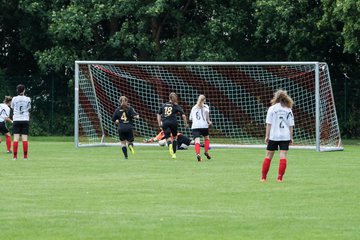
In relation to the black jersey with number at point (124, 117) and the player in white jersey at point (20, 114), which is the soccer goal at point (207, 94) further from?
the player in white jersey at point (20, 114)

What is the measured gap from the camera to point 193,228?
40.7 feet

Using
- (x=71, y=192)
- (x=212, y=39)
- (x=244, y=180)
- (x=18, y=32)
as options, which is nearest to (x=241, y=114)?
(x=212, y=39)

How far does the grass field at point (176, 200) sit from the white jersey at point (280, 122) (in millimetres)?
852

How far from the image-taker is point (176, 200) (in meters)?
15.6

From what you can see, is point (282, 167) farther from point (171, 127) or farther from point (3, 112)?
point (3, 112)

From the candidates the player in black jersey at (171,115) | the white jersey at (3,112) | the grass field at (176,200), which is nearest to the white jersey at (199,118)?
the grass field at (176,200)

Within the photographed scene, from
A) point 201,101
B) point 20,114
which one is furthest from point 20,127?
point 201,101

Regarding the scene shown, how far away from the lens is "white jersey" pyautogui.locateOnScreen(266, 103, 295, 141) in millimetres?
19344

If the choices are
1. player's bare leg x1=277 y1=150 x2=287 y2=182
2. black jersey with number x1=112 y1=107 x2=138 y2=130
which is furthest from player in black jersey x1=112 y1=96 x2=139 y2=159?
player's bare leg x1=277 y1=150 x2=287 y2=182

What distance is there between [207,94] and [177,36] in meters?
4.38

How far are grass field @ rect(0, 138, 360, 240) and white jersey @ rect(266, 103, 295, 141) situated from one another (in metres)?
0.85

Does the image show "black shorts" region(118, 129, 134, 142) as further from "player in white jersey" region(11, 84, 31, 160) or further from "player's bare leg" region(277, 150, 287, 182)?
"player's bare leg" region(277, 150, 287, 182)

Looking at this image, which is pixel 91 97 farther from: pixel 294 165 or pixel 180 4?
pixel 294 165

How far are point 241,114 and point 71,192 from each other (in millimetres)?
22330
